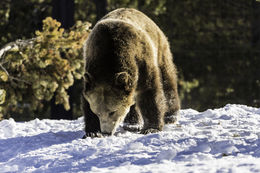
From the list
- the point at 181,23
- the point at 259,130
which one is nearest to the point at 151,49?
the point at 259,130

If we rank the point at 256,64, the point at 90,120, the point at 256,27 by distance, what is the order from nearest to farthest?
the point at 90,120
the point at 256,64
the point at 256,27

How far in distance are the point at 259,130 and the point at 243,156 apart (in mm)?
1383

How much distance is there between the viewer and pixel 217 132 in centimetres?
620

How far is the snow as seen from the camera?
4.59 metres

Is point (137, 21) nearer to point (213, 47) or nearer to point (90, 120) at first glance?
point (90, 120)

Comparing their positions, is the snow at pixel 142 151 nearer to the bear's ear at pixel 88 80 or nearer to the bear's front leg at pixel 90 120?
the bear's front leg at pixel 90 120

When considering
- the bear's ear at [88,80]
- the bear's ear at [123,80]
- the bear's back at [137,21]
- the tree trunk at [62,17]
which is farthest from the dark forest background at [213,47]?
the bear's ear at [123,80]

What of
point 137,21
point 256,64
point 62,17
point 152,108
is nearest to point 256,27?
point 256,64

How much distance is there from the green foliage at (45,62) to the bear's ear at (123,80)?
3128 millimetres

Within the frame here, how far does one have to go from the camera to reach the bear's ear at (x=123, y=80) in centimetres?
572

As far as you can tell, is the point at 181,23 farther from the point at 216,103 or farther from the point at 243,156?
the point at 243,156

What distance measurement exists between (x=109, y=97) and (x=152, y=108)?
31.7 inches

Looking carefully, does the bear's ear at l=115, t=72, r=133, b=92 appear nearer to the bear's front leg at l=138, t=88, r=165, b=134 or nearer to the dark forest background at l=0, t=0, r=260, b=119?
the bear's front leg at l=138, t=88, r=165, b=134

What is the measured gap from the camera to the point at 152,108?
6.35 metres
